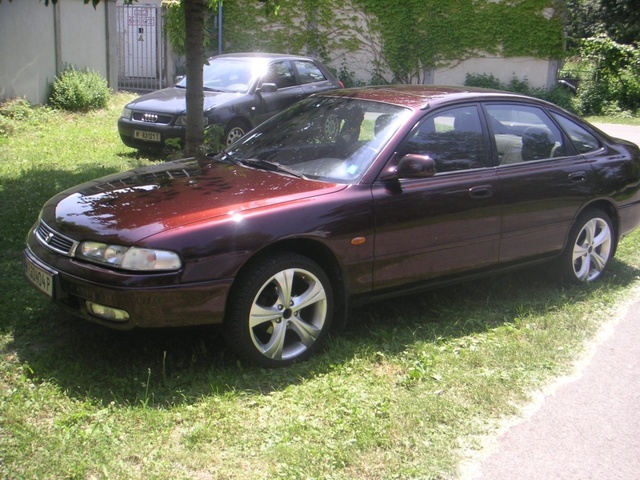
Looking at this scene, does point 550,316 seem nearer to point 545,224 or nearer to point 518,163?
point 545,224

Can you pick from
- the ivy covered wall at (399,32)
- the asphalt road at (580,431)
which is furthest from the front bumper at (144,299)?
the ivy covered wall at (399,32)

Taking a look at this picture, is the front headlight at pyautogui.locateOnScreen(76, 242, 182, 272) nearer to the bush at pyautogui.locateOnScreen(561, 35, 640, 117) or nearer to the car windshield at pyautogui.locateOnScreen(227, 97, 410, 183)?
the car windshield at pyautogui.locateOnScreen(227, 97, 410, 183)

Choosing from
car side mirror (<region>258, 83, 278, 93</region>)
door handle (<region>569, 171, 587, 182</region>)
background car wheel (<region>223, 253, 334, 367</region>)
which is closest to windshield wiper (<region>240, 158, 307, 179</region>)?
background car wheel (<region>223, 253, 334, 367</region>)

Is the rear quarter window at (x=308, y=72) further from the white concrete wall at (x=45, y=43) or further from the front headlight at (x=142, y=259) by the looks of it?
the front headlight at (x=142, y=259)

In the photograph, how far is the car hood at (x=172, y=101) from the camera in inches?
403

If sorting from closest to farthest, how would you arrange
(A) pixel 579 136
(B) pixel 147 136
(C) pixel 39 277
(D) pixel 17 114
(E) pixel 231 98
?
1. (C) pixel 39 277
2. (A) pixel 579 136
3. (B) pixel 147 136
4. (E) pixel 231 98
5. (D) pixel 17 114

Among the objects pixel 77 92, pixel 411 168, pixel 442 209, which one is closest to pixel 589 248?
pixel 442 209

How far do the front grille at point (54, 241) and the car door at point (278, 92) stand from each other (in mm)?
6410

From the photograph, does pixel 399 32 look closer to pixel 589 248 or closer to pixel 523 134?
pixel 589 248

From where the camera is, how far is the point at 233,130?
34.0ft

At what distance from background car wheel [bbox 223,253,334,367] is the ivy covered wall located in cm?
1931

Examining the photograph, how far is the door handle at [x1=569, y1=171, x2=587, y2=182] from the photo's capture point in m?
5.79

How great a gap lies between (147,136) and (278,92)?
2.16m

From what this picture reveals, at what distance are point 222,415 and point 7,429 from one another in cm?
101
